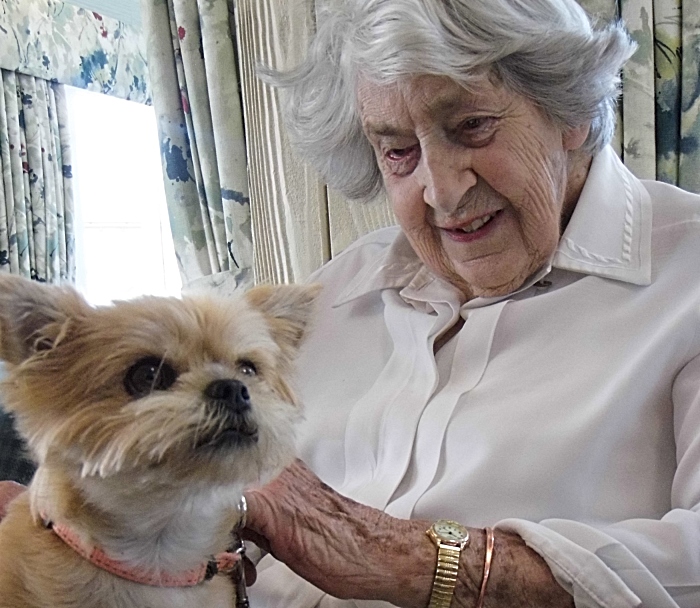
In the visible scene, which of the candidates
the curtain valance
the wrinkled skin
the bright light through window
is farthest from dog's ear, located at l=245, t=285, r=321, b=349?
the bright light through window

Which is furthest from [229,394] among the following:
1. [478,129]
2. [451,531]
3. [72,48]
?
[72,48]

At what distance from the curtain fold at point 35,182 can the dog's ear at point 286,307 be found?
2.53m

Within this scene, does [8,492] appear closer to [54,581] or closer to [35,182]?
[54,581]

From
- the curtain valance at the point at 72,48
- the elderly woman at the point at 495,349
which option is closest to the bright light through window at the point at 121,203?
the curtain valance at the point at 72,48

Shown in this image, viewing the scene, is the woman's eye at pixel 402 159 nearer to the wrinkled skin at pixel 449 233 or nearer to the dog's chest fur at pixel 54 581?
the wrinkled skin at pixel 449 233

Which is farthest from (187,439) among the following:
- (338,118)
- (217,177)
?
(217,177)

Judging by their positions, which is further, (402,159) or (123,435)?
(402,159)

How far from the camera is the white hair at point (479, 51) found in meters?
0.96

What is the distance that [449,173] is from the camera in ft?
3.32

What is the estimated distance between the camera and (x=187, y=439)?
65 cm

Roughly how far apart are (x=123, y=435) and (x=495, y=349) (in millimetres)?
541

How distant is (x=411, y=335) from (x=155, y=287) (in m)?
2.77

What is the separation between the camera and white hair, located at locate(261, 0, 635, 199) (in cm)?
96

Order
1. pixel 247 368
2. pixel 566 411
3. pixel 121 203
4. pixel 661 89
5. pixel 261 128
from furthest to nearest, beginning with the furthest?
1. pixel 121 203
2. pixel 261 128
3. pixel 661 89
4. pixel 566 411
5. pixel 247 368
